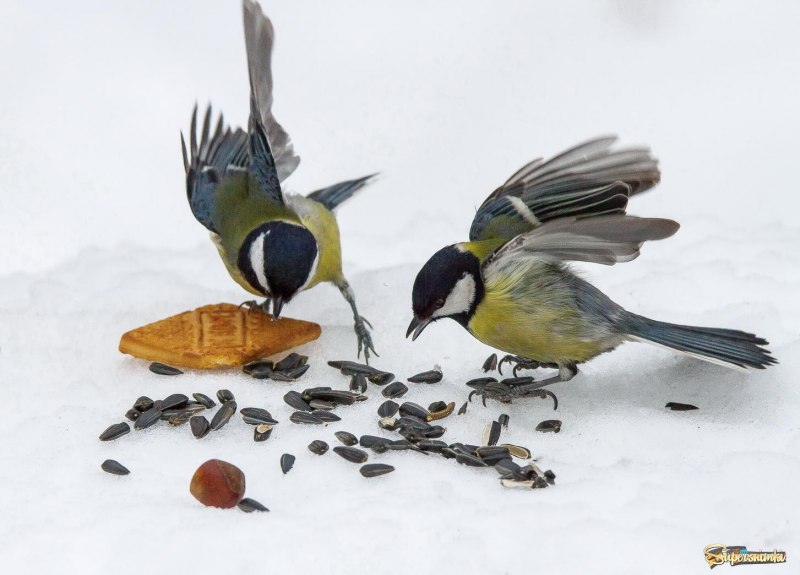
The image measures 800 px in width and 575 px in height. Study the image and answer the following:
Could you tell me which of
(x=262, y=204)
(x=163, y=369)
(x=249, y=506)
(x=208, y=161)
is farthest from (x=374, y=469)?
(x=208, y=161)

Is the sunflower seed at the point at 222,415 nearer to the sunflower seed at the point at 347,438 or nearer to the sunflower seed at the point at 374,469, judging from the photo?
the sunflower seed at the point at 347,438

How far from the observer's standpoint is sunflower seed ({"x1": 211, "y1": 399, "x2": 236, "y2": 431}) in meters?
2.63

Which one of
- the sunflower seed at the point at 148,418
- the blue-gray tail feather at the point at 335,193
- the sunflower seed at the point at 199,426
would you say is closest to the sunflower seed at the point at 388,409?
the sunflower seed at the point at 199,426

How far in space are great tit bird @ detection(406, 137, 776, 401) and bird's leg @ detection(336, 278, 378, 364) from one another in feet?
1.57

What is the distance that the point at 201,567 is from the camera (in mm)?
1957

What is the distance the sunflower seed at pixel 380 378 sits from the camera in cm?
294

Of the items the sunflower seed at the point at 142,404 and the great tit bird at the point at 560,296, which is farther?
the sunflower seed at the point at 142,404

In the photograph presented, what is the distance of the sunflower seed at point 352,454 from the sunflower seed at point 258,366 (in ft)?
1.97

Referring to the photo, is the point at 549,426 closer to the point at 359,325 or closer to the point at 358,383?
the point at 358,383

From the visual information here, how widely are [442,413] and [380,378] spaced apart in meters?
0.29

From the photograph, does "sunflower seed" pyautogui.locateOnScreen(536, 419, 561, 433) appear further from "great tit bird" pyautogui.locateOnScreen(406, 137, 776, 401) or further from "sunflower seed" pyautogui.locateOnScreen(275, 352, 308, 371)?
"sunflower seed" pyautogui.locateOnScreen(275, 352, 308, 371)

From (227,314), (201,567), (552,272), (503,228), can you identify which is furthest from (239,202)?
(201,567)

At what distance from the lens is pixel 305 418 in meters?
2.67

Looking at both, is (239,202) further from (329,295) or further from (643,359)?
(643,359)
